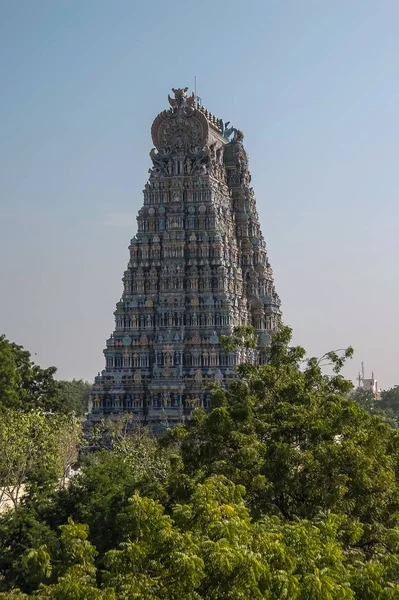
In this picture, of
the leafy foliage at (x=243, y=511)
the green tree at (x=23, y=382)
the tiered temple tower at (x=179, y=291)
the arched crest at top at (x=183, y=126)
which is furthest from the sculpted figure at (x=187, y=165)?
the leafy foliage at (x=243, y=511)

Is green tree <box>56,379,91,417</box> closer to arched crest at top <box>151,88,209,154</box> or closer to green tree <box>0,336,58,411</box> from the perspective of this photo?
green tree <box>0,336,58,411</box>

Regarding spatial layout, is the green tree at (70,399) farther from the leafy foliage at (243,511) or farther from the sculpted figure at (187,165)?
the leafy foliage at (243,511)

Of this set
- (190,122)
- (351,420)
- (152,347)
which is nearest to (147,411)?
(152,347)

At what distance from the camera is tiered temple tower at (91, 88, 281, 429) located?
56.2 metres

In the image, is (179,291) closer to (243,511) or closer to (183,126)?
(183,126)

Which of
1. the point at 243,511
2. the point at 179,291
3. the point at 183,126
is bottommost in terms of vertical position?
the point at 243,511

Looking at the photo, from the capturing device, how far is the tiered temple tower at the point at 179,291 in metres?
56.2

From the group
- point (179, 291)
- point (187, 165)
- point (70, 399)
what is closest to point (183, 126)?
point (187, 165)

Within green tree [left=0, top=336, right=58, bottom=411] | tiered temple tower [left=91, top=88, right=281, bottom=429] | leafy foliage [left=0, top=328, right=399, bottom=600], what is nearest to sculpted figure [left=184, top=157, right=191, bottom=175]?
tiered temple tower [left=91, top=88, right=281, bottom=429]

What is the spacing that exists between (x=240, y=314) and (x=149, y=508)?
139ft

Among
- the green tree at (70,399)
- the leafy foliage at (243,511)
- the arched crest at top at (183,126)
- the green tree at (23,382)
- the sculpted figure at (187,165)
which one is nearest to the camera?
the leafy foliage at (243,511)

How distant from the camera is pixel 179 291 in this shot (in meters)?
57.5

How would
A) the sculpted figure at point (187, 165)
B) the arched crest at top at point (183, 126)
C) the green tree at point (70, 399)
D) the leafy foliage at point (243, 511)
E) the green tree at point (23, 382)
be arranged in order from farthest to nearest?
the green tree at point (70, 399)
the arched crest at top at point (183, 126)
the sculpted figure at point (187, 165)
the green tree at point (23, 382)
the leafy foliage at point (243, 511)

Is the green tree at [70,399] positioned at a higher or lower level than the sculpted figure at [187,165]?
lower
